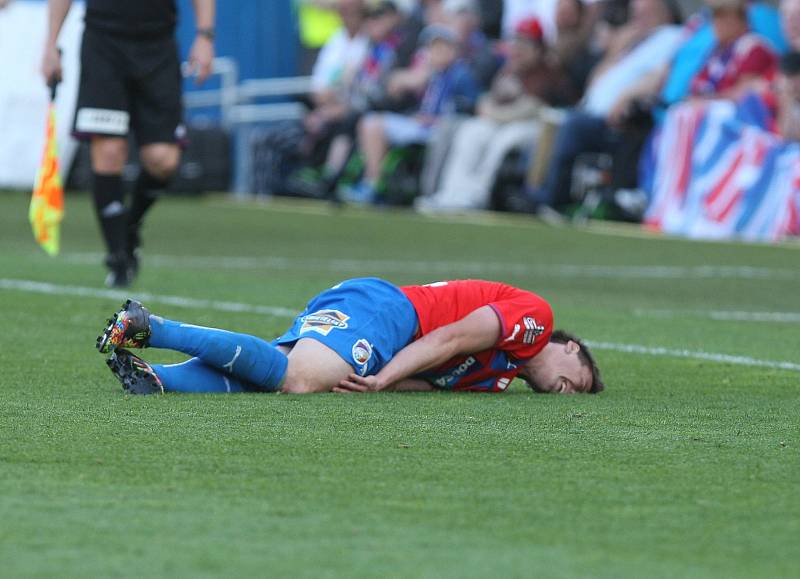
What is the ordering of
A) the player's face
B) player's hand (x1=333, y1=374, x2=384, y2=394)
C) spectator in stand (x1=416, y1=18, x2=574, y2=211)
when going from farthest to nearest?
1. spectator in stand (x1=416, y1=18, x2=574, y2=211)
2. the player's face
3. player's hand (x1=333, y1=374, x2=384, y2=394)

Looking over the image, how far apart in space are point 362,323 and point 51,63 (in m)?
3.81

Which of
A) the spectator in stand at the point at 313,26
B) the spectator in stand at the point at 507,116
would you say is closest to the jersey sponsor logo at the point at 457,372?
the spectator in stand at the point at 507,116

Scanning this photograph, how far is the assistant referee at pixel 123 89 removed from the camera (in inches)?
349

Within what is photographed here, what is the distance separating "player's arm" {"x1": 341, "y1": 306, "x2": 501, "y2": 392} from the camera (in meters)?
5.54

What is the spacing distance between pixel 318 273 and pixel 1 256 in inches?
79.3

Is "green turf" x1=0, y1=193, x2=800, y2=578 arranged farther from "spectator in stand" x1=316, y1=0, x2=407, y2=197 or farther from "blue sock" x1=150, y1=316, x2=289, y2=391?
"spectator in stand" x1=316, y1=0, x2=407, y2=197

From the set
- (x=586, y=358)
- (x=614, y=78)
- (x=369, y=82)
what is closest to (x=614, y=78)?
(x=614, y=78)

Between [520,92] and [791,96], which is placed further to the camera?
[520,92]

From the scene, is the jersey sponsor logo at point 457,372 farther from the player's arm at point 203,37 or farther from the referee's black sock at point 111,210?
the player's arm at point 203,37

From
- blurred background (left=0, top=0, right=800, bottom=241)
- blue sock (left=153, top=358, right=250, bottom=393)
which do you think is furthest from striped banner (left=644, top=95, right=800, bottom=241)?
blue sock (left=153, top=358, right=250, bottom=393)

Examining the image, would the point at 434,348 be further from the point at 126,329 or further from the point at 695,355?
the point at 695,355

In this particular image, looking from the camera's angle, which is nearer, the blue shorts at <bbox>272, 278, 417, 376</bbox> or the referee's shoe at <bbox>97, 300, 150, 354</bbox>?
the referee's shoe at <bbox>97, 300, 150, 354</bbox>

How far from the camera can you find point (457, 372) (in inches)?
229

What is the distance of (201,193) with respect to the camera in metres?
20.5
